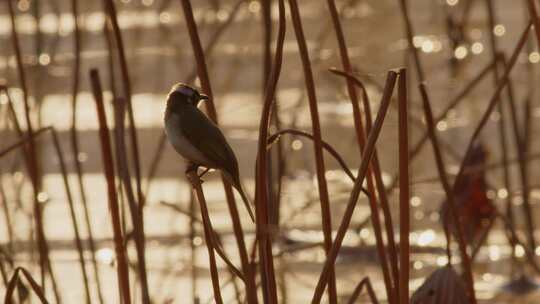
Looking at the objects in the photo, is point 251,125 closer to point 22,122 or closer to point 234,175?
point 22,122

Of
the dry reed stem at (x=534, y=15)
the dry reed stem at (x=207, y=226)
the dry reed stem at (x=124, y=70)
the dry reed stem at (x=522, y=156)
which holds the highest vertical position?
the dry reed stem at (x=522, y=156)

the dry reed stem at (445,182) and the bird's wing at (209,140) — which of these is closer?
the bird's wing at (209,140)

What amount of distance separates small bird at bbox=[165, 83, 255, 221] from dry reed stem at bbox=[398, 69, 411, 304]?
20cm

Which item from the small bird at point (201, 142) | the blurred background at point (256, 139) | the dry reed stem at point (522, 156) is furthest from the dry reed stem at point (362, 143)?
the dry reed stem at point (522, 156)

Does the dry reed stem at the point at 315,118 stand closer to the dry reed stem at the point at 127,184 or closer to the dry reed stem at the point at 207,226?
the dry reed stem at the point at 207,226

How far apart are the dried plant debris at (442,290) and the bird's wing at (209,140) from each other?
330 millimetres

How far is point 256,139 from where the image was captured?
20.9 ft

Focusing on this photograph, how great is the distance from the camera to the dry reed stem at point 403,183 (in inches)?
83.4

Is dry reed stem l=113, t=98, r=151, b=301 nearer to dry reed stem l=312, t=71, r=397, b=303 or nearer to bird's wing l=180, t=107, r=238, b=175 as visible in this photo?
bird's wing l=180, t=107, r=238, b=175

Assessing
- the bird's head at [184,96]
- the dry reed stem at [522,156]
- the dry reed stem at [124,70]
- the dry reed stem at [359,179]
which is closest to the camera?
the dry reed stem at [359,179]

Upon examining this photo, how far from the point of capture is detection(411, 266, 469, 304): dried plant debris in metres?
2.35

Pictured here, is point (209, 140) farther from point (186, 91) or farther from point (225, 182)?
point (186, 91)

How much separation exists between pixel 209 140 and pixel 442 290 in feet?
1.35

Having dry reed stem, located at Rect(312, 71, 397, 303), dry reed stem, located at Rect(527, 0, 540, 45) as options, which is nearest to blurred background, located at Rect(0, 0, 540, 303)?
dry reed stem, located at Rect(312, 71, 397, 303)
